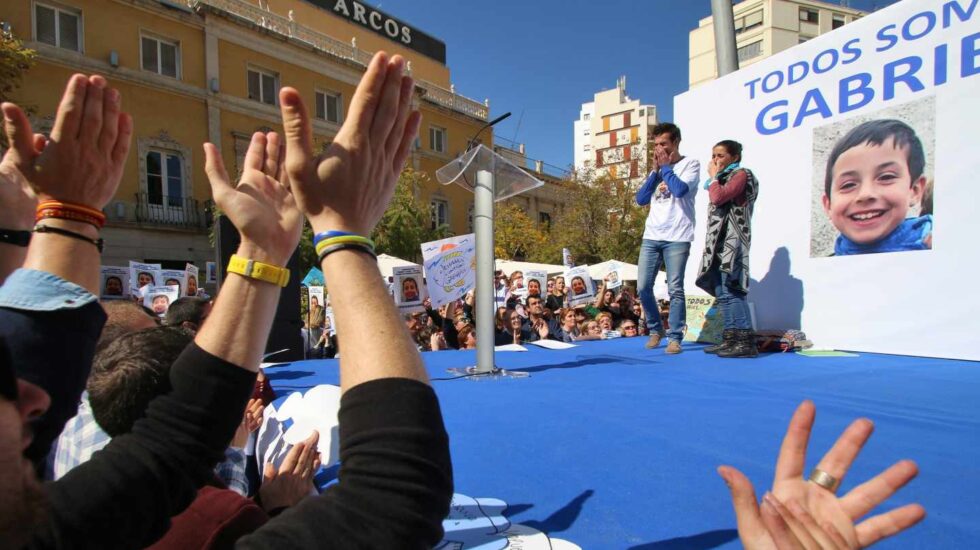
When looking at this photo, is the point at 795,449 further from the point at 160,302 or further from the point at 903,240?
the point at 160,302

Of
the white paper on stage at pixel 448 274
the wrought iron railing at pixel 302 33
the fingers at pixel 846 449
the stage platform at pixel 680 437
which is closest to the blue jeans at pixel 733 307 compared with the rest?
the stage platform at pixel 680 437

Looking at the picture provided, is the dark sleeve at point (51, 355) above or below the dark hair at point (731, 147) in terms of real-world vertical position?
below

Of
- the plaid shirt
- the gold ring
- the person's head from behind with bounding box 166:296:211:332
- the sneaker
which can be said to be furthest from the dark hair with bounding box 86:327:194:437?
the sneaker

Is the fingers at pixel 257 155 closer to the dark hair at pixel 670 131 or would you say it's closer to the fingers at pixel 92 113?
the fingers at pixel 92 113

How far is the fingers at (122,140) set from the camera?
1.28 metres

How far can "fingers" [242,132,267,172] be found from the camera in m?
1.15

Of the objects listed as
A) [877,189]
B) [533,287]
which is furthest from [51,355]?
[533,287]

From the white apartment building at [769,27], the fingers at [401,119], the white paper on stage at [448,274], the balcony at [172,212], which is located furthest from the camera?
the white apartment building at [769,27]

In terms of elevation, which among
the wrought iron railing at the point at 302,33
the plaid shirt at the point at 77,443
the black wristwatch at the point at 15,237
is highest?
the wrought iron railing at the point at 302,33

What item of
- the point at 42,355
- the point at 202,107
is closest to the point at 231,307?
the point at 42,355

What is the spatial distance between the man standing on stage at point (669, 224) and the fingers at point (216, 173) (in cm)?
386

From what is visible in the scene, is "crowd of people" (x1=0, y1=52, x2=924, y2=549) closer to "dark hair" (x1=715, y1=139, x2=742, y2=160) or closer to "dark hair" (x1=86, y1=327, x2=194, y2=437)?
"dark hair" (x1=86, y1=327, x2=194, y2=437)

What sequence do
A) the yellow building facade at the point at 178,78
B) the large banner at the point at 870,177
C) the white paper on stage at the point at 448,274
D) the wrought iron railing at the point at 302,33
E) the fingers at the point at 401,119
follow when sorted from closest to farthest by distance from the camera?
the fingers at the point at 401,119, the large banner at the point at 870,177, the white paper on stage at the point at 448,274, the yellow building facade at the point at 178,78, the wrought iron railing at the point at 302,33

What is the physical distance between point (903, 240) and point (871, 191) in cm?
47
